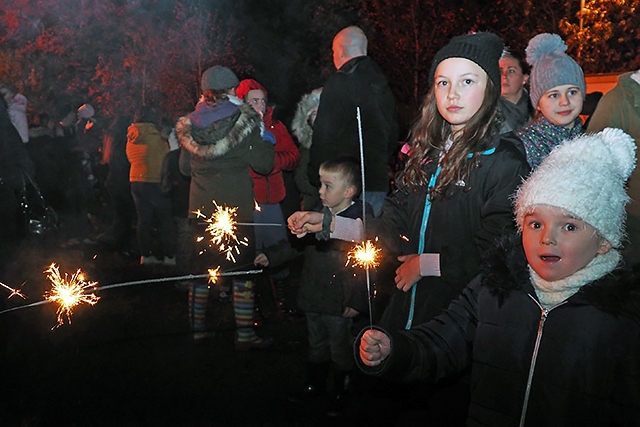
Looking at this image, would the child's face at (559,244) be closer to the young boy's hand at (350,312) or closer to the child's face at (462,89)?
the child's face at (462,89)

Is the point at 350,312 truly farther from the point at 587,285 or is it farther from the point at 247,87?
the point at 247,87

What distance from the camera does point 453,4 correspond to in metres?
24.2

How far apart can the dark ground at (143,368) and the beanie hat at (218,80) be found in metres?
2.10

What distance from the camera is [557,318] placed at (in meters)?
2.62

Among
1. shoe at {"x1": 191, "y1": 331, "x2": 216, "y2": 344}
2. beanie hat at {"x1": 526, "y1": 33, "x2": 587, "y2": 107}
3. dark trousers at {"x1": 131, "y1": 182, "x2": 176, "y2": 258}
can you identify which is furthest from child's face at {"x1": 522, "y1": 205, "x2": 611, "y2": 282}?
dark trousers at {"x1": 131, "y1": 182, "x2": 176, "y2": 258}

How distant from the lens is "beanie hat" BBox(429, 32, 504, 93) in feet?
10.6

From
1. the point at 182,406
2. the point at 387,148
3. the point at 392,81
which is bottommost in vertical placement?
the point at 182,406

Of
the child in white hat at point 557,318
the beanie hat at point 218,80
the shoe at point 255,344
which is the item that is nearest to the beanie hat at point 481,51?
the child in white hat at point 557,318

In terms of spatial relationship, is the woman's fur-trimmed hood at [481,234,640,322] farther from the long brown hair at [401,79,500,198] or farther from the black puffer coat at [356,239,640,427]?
the long brown hair at [401,79,500,198]

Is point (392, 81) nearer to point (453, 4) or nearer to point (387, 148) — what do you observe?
point (453, 4)

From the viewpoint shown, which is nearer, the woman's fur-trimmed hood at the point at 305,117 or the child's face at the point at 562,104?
the child's face at the point at 562,104

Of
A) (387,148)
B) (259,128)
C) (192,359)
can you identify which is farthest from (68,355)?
(387,148)

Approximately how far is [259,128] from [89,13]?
62.8ft

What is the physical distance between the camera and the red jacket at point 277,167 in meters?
6.53
